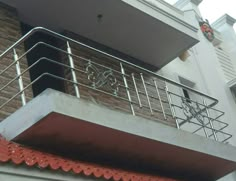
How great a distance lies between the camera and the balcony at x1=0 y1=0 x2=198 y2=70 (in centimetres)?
952

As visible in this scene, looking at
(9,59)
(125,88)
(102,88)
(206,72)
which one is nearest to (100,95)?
(102,88)

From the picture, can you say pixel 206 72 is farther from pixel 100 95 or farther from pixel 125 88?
pixel 125 88

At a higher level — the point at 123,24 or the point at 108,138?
the point at 123,24

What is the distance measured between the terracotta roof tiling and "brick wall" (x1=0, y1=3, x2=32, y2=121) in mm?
1428

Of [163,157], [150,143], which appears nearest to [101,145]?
[150,143]

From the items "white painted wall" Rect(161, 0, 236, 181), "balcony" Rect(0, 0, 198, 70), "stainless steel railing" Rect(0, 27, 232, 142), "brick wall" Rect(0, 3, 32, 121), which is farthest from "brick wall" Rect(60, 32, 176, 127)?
"white painted wall" Rect(161, 0, 236, 181)

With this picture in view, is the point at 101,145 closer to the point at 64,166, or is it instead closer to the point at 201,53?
the point at 64,166

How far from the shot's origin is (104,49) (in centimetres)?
1067

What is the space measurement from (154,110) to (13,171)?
503cm

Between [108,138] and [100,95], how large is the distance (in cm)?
266

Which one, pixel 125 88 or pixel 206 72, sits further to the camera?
pixel 206 72

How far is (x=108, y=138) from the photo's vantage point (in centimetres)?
715

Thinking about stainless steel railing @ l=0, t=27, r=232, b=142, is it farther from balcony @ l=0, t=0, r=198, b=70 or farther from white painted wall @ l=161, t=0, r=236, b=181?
white painted wall @ l=161, t=0, r=236, b=181

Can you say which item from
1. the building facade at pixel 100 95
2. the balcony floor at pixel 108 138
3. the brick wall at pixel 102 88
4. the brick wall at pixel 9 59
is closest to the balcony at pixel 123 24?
the building facade at pixel 100 95
